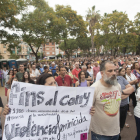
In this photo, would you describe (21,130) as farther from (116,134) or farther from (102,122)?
(116,134)

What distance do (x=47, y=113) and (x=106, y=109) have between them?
2.77ft

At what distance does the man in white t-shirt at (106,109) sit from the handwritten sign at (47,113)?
0.54ft

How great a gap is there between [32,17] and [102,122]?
16290 millimetres

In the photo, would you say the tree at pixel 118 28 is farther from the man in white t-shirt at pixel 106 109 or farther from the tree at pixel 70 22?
the man in white t-shirt at pixel 106 109

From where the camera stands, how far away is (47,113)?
5.93ft

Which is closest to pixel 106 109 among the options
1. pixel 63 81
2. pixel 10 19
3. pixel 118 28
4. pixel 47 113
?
pixel 47 113

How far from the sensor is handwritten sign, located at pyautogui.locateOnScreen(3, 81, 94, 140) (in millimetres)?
1727

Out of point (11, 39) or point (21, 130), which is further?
point (11, 39)

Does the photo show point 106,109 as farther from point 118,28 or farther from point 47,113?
point 118,28

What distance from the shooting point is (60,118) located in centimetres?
182

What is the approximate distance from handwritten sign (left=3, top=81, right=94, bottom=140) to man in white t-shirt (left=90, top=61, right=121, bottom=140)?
6.5 inches

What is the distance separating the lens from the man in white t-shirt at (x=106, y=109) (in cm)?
194

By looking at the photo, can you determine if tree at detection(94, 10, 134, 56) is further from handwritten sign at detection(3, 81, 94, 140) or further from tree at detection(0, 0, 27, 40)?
handwritten sign at detection(3, 81, 94, 140)

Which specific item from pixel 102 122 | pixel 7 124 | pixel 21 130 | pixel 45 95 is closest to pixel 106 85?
pixel 102 122
